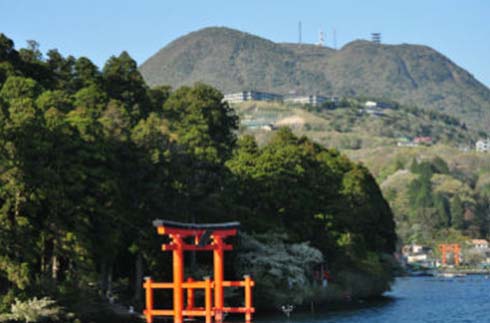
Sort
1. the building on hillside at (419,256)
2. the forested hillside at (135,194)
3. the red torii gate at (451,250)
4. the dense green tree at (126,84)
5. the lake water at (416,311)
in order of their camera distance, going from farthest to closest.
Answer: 1. the building on hillside at (419,256)
2. the red torii gate at (451,250)
3. the dense green tree at (126,84)
4. the lake water at (416,311)
5. the forested hillside at (135,194)

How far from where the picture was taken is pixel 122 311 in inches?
2010

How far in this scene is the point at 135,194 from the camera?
54.0m

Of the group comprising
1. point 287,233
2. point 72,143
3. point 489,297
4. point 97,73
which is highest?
point 97,73

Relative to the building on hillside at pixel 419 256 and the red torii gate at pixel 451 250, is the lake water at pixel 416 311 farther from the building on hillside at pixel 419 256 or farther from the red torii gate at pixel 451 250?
the building on hillside at pixel 419 256

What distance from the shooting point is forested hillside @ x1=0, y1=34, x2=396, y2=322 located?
46531 mm

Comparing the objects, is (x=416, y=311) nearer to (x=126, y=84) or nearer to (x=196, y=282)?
(x=126, y=84)

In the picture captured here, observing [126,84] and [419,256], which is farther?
[419,256]

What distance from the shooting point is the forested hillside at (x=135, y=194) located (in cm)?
4653

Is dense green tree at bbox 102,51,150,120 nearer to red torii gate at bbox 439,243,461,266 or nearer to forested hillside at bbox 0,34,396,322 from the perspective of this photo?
forested hillside at bbox 0,34,396,322

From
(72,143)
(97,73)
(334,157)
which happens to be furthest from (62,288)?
(334,157)

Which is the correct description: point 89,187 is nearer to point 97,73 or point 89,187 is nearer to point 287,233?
point 287,233

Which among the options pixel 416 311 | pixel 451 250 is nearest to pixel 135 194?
pixel 416 311

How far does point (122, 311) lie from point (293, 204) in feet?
71.5

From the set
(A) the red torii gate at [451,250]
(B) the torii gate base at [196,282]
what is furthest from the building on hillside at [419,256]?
(B) the torii gate base at [196,282]
